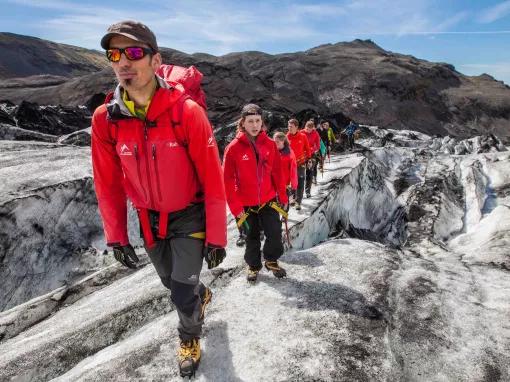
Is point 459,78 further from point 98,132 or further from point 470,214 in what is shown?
point 98,132

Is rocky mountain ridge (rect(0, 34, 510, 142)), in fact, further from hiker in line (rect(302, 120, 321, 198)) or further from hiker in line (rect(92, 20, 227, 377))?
hiker in line (rect(92, 20, 227, 377))

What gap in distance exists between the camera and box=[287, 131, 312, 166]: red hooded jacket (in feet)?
40.5

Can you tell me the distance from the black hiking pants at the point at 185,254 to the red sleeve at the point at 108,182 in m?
0.34

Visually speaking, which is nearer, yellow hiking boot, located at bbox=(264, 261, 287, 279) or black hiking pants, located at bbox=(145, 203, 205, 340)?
black hiking pants, located at bbox=(145, 203, 205, 340)

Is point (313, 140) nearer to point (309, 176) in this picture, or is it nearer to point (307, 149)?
point (307, 149)

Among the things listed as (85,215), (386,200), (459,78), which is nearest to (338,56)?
(459,78)

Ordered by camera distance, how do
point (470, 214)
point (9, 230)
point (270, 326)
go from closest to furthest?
1. point (270, 326)
2. point (9, 230)
3. point (470, 214)

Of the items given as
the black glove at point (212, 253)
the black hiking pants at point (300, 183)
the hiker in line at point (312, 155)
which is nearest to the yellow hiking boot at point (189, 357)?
the black glove at point (212, 253)

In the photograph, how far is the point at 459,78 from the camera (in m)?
112

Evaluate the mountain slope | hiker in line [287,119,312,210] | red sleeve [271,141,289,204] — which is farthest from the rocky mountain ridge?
red sleeve [271,141,289,204]

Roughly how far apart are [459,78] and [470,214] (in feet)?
367

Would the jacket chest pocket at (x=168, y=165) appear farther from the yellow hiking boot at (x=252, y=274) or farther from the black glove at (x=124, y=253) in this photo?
the yellow hiking boot at (x=252, y=274)

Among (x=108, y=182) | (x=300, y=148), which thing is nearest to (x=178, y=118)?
(x=108, y=182)

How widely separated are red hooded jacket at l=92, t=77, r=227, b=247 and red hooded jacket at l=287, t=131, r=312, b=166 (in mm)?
8927
